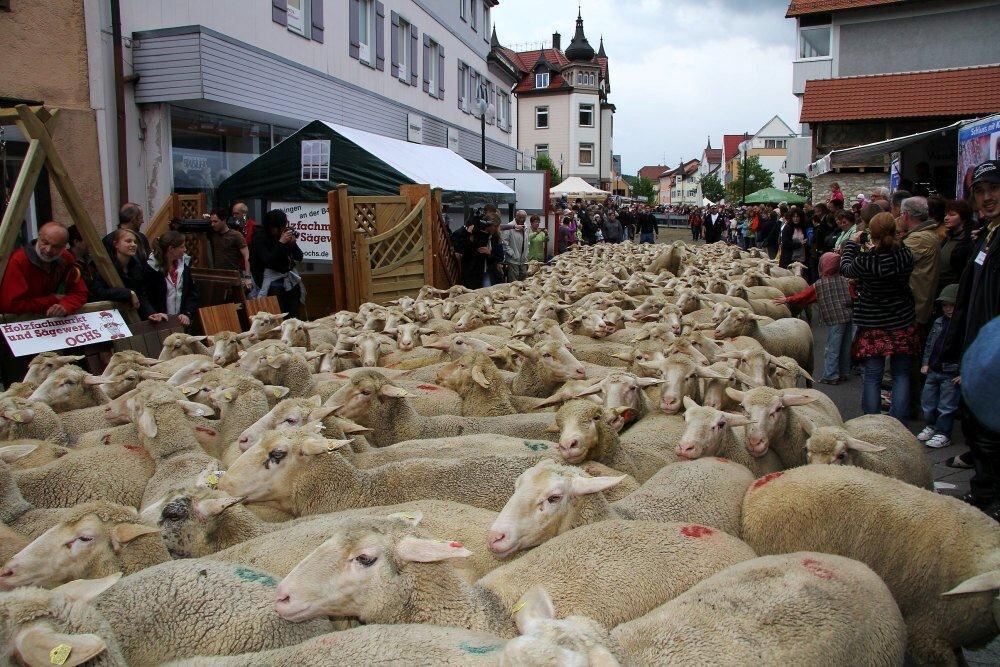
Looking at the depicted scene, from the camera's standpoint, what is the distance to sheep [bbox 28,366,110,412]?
5141mm

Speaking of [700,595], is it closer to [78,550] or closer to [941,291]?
[78,550]

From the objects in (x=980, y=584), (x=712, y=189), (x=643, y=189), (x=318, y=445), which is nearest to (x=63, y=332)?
(x=318, y=445)

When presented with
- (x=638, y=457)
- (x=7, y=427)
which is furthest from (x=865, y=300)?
(x=7, y=427)

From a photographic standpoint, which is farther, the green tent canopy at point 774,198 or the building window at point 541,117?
the building window at point 541,117

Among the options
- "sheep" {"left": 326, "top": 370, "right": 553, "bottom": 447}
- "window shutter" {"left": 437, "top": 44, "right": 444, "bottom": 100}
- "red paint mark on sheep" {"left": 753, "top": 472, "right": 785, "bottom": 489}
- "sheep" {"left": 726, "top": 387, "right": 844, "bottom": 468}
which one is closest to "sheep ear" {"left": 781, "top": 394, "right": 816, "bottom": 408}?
"sheep" {"left": 726, "top": 387, "right": 844, "bottom": 468}

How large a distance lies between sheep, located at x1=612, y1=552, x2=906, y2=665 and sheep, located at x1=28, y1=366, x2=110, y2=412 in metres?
4.33

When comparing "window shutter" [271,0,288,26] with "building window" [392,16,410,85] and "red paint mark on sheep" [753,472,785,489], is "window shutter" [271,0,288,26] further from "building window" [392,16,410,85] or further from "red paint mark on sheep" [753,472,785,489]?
"red paint mark on sheep" [753,472,785,489]

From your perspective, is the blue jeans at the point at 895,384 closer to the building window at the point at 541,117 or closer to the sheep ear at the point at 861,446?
the sheep ear at the point at 861,446

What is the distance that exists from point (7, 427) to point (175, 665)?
2973 millimetres

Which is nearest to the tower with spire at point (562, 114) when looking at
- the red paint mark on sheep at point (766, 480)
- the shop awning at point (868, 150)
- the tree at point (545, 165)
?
the tree at point (545, 165)

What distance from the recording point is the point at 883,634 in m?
2.50

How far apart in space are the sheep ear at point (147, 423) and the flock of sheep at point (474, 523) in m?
0.02

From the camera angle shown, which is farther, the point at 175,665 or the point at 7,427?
the point at 7,427

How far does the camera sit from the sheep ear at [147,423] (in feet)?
13.3
